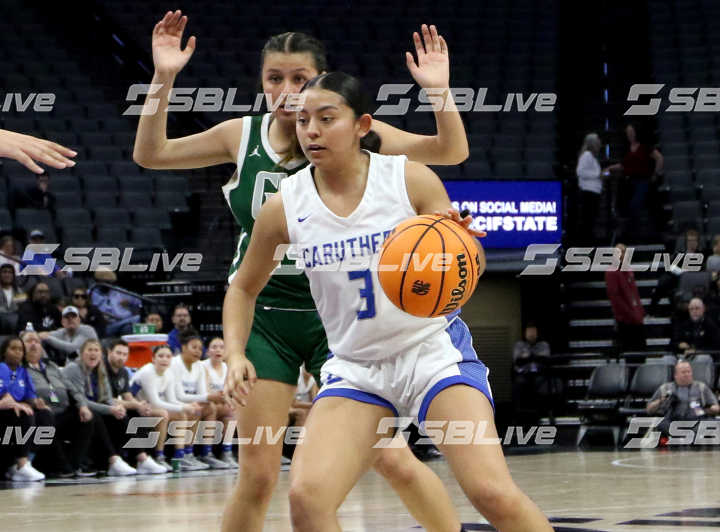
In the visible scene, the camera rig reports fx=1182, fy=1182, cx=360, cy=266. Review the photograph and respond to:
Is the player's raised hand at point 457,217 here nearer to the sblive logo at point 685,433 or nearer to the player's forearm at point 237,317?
the player's forearm at point 237,317

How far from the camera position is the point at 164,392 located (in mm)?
11180

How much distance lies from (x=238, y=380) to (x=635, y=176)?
13693 mm

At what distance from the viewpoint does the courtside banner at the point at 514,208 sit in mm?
15805

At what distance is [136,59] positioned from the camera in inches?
707

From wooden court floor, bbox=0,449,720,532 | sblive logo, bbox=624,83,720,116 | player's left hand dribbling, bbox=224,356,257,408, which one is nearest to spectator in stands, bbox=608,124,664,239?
sblive logo, bbox=624,83,720,116

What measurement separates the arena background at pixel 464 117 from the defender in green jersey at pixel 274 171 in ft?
31.5

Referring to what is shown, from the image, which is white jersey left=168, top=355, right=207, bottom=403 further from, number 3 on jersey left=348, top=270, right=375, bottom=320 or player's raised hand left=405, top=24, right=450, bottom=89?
number 3 on jersey left=348, top=270, right=375, bottom=320

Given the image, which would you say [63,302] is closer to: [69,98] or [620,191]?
[69,98]

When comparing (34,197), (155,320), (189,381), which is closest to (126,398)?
(189,381)

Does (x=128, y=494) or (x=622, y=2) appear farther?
(x=622, y=2)

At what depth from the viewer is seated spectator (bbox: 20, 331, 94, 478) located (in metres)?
10.2

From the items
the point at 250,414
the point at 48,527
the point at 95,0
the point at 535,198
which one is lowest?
the point at 48,527

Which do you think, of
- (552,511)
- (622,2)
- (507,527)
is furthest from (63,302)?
(622,2)

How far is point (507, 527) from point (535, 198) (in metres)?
13.0
